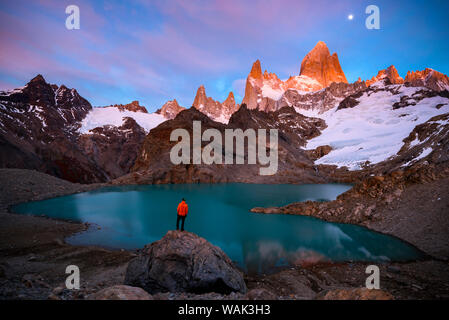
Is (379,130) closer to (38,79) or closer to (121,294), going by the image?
(121,294)

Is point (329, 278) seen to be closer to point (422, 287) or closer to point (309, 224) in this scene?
point (422, 287)

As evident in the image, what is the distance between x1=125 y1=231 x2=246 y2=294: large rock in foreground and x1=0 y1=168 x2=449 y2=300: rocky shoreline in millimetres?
832

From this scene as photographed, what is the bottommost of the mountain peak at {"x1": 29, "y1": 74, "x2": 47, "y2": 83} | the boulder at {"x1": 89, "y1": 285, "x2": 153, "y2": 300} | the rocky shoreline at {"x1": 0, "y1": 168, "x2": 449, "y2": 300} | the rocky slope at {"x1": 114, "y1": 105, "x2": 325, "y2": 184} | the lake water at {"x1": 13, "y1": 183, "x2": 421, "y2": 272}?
the lake water at {"x1": 13, "y1": 183, "x2": 421, "y2": 272}

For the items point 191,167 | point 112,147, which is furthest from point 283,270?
point 112,147

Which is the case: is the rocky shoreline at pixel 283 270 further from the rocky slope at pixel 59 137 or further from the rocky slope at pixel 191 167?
the rocky slope at pixel 59 137

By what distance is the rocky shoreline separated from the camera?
29.3 feet

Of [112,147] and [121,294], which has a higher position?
[112,147]

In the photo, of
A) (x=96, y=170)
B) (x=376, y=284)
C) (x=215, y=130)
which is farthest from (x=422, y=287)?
(x=96, y=170)

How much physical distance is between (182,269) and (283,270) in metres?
7.90

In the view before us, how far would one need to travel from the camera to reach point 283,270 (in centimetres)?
1536

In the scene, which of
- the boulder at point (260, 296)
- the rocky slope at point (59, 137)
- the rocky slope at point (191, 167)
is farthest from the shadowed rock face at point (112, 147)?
the boulder at point (260, 296)

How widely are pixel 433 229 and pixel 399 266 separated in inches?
295

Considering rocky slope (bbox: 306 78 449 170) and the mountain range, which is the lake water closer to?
the mountain range

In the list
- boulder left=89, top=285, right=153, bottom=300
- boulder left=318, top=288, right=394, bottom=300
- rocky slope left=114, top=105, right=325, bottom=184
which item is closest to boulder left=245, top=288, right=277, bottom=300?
boulder left=318, top=288, right=394, bottom=300
